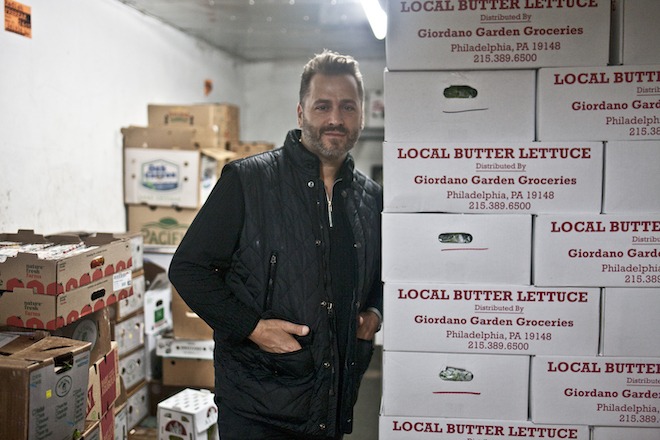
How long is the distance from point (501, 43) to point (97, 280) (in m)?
1.86

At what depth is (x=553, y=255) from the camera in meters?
1.42

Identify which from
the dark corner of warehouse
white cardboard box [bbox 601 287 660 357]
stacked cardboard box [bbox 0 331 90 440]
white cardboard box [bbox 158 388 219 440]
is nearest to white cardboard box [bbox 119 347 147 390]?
white cardboard box [bbox 158 388 219 440]

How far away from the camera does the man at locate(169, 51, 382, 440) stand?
5.44 feet

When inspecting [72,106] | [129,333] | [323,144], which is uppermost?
[72,106]

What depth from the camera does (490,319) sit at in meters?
1.44

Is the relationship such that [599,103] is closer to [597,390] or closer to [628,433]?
[597,390]

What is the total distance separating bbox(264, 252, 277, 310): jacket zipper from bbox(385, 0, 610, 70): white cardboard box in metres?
0.60

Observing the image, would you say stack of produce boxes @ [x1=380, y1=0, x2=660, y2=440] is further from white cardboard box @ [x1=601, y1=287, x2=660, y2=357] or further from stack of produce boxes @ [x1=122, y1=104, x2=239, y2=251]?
stack of produce boxes @ [x1=122, y1=104, x2=239, y2=251]

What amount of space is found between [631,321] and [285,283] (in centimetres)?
87

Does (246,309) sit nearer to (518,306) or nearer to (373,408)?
(518,306)

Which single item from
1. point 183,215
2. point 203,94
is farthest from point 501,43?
point 203,94

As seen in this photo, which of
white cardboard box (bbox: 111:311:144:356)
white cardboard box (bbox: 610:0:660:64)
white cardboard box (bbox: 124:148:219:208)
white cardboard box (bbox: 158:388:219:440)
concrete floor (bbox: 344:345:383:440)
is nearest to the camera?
white cardboard box (bbox: 610:0:660:64)

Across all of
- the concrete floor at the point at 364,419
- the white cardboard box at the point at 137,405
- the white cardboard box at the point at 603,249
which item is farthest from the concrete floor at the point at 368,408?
the white cardboard box at the point at 603,249

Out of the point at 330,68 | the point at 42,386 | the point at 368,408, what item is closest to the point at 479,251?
the point at 330,68
